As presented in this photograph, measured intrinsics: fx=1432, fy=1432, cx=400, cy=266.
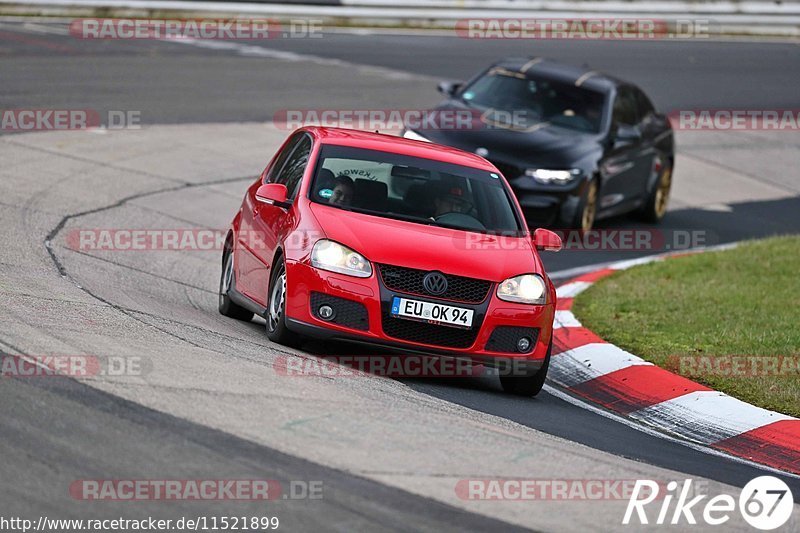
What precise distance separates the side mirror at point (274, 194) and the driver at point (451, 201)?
1.03 m

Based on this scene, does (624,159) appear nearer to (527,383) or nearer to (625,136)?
(625,136)

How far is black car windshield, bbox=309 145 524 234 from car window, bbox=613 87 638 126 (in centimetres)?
722

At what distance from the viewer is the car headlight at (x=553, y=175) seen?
1554 cm

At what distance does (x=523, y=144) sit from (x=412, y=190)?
20.1ft

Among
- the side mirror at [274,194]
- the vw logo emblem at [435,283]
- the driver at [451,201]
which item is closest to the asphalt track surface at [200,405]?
the vw logo emblem at [435,283]

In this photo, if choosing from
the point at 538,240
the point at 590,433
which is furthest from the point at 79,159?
the point at 590,433

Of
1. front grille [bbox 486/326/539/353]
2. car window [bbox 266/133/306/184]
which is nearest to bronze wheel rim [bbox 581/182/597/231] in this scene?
car window [bbox 266/133/306/184]

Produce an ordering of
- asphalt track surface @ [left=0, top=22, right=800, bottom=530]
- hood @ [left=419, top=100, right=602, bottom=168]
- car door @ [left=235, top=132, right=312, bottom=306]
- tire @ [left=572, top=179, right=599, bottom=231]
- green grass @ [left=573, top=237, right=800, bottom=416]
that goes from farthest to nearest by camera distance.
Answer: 1. tire @ [left=572, top=179, right=599, bottom=231]
2. hood @ [left=419, top=100, right=602, bottom=168]
3. green grass @ [left=573, top=237, right=800, bottom=416]
4. car door @ [left=235, top=132, right=312, bottom=306]
5. asphalt track surface @ [left=0, top=22, right=800, bottom=530]

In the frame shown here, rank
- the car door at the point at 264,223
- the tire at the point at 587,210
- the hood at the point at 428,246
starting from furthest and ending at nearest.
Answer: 1. the tire at the point at 587,210
2. the car door at the point at 264,223
3. the hood at the point at 428,246

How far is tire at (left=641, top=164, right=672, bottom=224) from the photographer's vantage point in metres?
18.2

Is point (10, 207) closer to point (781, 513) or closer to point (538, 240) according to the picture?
point (538, 240)

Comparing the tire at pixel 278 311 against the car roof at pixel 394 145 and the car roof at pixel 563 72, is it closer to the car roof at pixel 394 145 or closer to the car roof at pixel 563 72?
the car roof at pixel 394 145

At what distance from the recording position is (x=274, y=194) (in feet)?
32.1

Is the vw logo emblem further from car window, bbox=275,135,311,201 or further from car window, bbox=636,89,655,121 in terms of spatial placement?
car window, bbox=636,89,655,121
